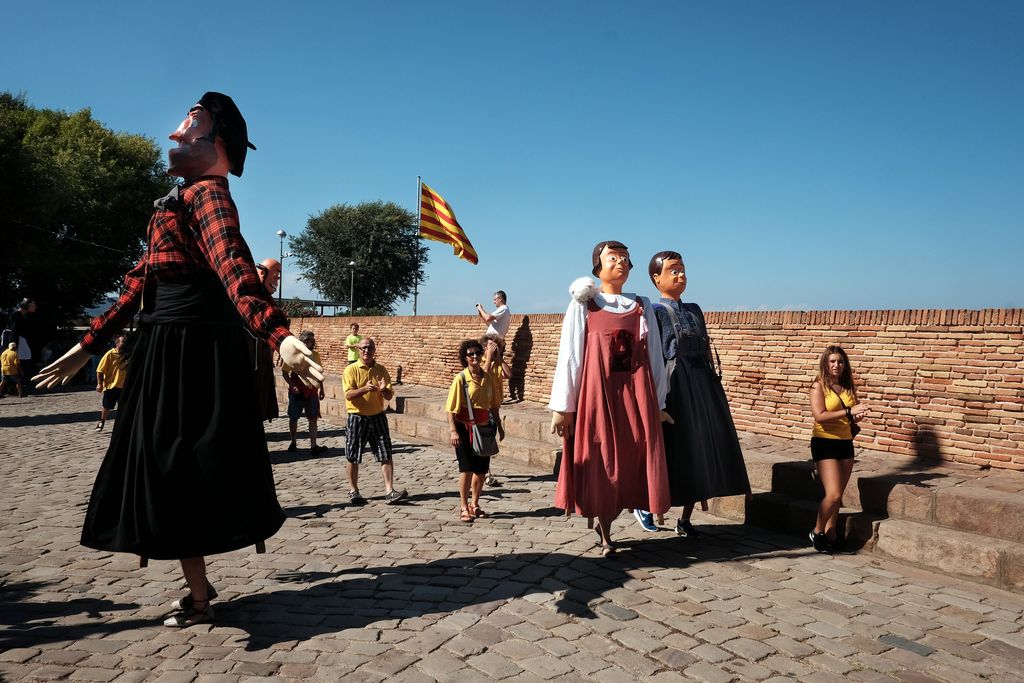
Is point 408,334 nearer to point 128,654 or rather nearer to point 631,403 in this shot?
point 631,403

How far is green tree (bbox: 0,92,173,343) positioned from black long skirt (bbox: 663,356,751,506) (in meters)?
24.4

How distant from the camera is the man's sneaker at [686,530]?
5785 millimetres

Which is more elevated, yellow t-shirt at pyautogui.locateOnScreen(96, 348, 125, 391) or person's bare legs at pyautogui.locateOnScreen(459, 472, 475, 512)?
yellow t-shirt at pyautogui.locateOnScreen(96, 348, 125, 391)

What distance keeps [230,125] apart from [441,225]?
11577mm

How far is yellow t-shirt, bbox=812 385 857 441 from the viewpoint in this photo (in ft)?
17.2

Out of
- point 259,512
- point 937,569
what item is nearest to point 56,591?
point 259,512

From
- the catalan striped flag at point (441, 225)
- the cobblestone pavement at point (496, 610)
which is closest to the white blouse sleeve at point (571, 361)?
the cobblestone pavement at point (496, 610)

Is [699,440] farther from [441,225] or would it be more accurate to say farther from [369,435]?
[441,225]

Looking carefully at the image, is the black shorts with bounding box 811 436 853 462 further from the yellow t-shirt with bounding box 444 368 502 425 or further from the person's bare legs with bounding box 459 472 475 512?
the person's bare legs with bounding box 459 472 475 512

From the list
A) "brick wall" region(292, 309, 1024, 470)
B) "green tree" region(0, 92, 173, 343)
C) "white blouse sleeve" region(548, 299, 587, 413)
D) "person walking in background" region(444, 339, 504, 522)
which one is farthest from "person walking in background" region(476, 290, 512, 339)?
"green tree" region(0, 92, 173, 343)

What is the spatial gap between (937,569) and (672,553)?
1.71 m

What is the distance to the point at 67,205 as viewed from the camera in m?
28.7

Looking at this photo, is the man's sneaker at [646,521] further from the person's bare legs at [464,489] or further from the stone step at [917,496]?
the person's bare legs at [464,489]

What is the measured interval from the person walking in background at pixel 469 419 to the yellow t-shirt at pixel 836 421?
2.72m
